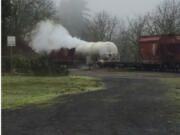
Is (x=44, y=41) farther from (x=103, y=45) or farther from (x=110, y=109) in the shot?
(x=110, y=109)

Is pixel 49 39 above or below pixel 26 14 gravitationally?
below

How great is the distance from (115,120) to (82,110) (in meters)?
1.72

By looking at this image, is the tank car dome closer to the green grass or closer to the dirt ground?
the green grass

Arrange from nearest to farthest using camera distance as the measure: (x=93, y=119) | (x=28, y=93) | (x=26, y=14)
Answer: (x=93, y=119)
(x=28, y=93)
(x=26, y=14)

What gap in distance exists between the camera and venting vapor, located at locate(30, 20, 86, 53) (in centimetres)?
3928

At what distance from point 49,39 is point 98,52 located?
5741 mm

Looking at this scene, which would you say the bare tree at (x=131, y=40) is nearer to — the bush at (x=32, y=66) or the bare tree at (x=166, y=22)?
the bare tree at (x=166, y=22)

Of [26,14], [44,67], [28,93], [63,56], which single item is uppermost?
[26,14]

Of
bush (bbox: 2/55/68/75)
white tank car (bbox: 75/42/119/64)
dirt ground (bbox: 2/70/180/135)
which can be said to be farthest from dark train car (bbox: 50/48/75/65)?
dirt ground (bbox: 2/70/180/135)

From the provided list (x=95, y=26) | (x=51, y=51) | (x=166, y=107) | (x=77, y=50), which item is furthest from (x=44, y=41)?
(x=95, y=26)

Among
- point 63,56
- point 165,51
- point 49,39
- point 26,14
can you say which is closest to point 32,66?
point 165,51

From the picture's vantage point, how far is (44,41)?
39438 millimetres

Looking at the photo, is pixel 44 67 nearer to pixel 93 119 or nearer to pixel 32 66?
pixel 32 66

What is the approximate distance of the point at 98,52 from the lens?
40156 mm
